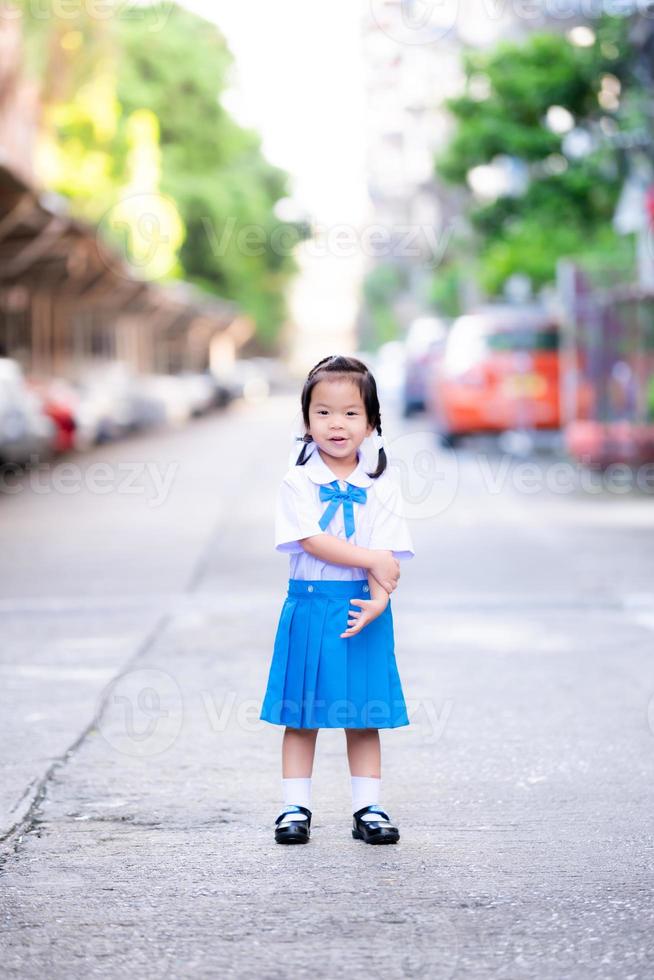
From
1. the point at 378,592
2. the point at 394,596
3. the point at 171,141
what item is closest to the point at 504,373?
the point at 394,596

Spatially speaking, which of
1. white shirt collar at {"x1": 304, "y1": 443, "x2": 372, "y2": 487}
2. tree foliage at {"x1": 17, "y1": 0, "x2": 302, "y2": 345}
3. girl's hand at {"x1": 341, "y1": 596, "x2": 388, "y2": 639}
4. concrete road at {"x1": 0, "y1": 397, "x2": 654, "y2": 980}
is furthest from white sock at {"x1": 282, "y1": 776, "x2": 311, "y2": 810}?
tree foliage at {"x1": 17, "y1": 0, "x2": 302, "y2": 345}

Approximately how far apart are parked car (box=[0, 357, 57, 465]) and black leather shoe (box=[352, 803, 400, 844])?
17512mm

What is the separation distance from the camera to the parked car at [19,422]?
22.3 m

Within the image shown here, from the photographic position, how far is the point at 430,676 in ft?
25.7

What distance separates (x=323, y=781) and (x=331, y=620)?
102cm

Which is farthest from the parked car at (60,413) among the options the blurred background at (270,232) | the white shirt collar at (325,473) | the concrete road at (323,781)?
the white shirt collar at (325,473)

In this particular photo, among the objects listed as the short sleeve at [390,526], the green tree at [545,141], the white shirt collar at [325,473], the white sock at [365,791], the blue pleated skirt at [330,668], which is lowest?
the white sock at [365,791]

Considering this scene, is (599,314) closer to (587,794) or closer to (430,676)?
(430,676)

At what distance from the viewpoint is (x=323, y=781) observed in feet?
19.0

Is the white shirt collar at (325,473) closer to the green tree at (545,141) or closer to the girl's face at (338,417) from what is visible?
the girl's face at (338,417)

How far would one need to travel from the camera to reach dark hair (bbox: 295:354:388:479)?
4.97m

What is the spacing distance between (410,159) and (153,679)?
13246cm

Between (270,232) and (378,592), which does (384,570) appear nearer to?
(378,592)

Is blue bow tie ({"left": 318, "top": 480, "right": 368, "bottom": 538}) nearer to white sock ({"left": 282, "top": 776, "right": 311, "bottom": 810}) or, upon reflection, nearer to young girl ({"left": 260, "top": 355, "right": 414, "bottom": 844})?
young girl ({"left": 260, "top": 355, "right": 414, "bottom": 844})
